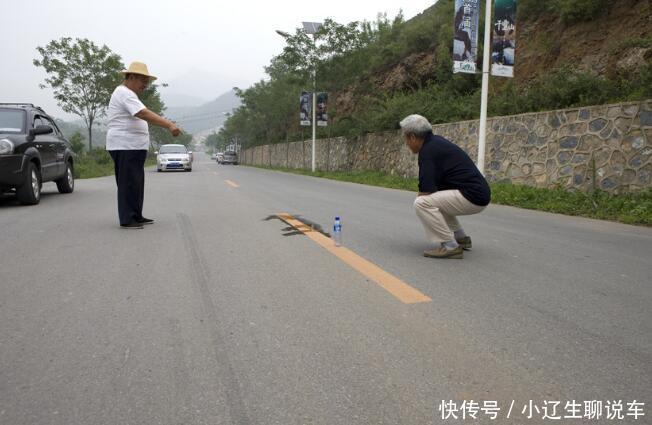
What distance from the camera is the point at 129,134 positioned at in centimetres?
639

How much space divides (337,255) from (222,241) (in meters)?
1.49

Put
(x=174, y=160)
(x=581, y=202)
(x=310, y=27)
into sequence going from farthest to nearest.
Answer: (x=310, y=27), (x=174, y=160), (x=581, y=202)

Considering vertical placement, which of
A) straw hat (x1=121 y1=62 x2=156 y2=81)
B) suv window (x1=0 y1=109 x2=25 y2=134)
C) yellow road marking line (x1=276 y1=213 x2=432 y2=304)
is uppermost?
straw hat (x1=121 y1=62 x2=156 y2=81)

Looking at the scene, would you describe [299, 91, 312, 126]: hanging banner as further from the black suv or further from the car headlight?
the car headlight

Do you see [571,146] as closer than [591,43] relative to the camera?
Yes

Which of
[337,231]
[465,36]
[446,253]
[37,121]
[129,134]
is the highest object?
[465,36]

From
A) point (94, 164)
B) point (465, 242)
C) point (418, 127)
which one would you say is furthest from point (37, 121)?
point (94, 164)

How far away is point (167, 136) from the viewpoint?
8306 centimetres

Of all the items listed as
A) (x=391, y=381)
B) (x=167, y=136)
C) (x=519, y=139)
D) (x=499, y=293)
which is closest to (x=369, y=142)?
(x=519, y=139)

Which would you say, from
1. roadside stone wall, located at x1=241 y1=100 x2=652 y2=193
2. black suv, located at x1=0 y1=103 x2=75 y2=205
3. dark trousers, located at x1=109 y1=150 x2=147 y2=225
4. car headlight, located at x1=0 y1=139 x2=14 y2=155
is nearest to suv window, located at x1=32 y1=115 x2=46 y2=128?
black suv, located at x1=0 y1=103 x2=75 y2=205

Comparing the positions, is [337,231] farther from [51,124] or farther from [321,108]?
[321,108]

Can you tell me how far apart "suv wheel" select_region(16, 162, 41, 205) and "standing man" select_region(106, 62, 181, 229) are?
319cm

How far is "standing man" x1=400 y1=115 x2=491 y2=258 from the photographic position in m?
4.79

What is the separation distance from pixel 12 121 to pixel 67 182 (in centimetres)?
251
